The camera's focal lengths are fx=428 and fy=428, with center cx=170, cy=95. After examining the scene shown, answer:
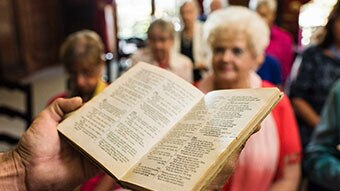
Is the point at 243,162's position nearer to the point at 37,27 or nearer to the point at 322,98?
the point at 322,98

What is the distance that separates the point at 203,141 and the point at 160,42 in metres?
2.07

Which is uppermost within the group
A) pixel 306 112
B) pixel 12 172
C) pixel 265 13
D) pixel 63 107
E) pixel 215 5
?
pixel 63 107

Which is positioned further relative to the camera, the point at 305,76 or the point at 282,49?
the point at 282,49

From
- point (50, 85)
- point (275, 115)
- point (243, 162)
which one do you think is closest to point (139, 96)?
point (243, 162)

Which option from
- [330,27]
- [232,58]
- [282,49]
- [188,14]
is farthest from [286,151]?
[188,14]

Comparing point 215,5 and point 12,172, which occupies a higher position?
point 12,172

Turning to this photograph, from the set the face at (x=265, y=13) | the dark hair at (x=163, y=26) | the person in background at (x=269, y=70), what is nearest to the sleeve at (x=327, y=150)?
the person in background at (x=269, y=70)

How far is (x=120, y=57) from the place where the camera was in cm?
448

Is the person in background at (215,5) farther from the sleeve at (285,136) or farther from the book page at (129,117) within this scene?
the book page at (129,117)

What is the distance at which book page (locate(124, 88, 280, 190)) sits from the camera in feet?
2.41

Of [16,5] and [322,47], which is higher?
[322,47]

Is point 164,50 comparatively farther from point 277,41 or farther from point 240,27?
point 240,27

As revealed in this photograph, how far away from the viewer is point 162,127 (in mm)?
896

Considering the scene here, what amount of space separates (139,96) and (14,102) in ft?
14.5
